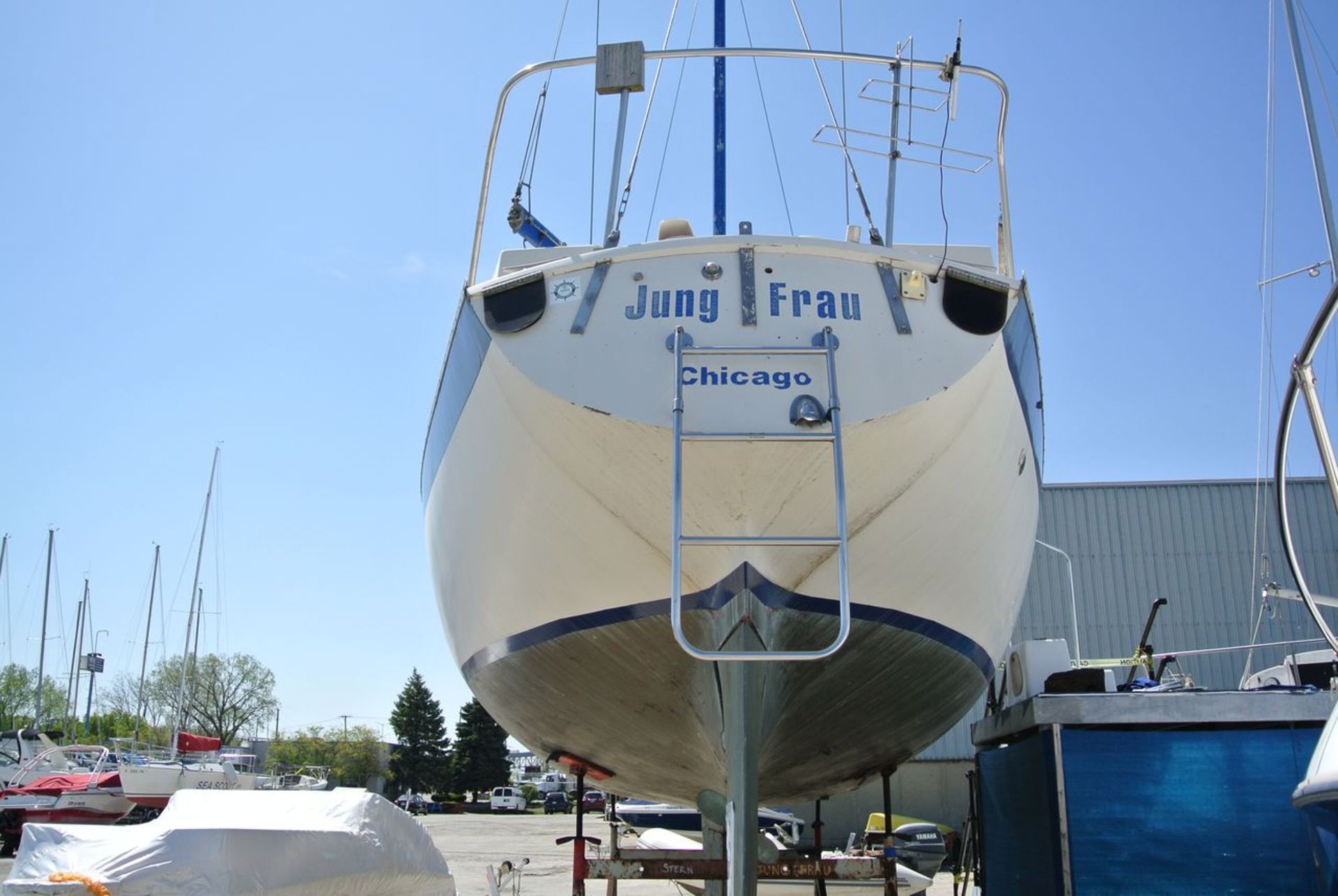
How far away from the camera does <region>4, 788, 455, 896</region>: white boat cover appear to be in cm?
411

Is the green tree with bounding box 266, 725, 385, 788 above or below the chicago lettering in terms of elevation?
below

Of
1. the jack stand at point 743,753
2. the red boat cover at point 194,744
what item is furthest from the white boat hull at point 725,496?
the red boat cover at point 194,744

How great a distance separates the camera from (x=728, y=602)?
3533mm

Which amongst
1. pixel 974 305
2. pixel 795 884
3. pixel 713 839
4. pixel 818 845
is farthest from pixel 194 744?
pixel 974 305

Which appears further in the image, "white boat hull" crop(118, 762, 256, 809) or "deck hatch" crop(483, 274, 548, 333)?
"white boat hull" crop(118, 762, 256, 809)

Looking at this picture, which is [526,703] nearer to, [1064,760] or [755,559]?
[755,559]

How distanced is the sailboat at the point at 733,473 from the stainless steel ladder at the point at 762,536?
0.01 metres

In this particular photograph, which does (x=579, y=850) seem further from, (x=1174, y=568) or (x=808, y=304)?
(x=1174, y=568)

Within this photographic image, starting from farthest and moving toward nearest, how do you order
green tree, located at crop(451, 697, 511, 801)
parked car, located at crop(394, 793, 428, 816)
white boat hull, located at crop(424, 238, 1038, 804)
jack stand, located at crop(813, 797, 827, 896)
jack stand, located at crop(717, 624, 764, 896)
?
green tree, located at crop(451, 697, 511, 801), parked car, located at crop(394, 793, 428, 816), jack stand, located at crop(813, 797, 827, 896), white boat hull, located at crop(424, 238, 1038, 804), jack stand, located at crop(717, 624, 764, 896)

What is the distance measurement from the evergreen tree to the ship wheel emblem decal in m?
49.3

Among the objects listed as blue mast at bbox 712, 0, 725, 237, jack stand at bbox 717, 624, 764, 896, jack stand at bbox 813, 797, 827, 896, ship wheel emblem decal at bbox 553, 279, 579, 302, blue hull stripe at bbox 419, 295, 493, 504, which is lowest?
jack stand at bbox 813, 797, 827, 896

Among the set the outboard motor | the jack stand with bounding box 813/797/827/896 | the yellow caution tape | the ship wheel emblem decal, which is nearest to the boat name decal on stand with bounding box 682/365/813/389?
the ship wheel emblem decal

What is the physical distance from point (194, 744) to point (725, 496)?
21226 mm

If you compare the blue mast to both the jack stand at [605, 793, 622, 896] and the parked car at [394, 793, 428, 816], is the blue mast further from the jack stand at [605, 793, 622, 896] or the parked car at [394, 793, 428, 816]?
the parked car at [394, 793, 428, 816]
